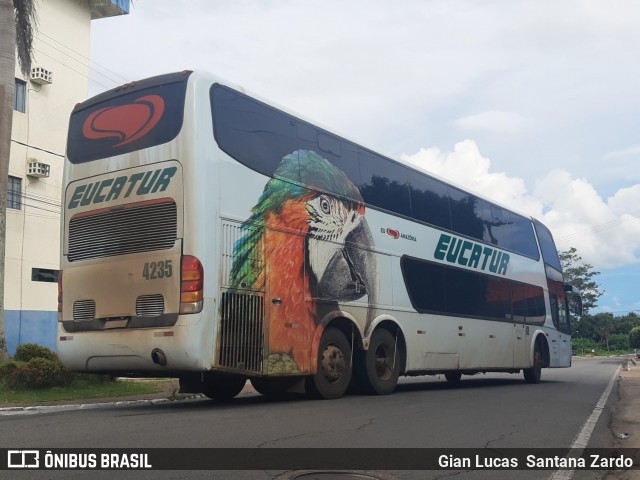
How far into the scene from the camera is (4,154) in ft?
51.9

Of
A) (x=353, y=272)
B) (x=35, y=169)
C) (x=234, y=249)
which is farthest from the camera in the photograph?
(x=35, y=169)

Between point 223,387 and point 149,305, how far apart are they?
10.6 ft

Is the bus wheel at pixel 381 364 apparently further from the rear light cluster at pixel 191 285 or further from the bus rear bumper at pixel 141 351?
the rear light cluster at pixel 191 285

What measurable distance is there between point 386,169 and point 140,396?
635 centimetres

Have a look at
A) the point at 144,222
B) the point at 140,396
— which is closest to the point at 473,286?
the point at 140,396

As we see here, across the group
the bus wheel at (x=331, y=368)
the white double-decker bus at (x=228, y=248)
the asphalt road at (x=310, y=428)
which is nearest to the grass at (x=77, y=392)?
the asphalt road at (x=310, y=428)

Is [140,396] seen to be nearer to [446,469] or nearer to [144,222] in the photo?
[144,222]

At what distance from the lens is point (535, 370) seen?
19484 millimetres

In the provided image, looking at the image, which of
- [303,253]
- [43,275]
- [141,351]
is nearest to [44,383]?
[141,351]

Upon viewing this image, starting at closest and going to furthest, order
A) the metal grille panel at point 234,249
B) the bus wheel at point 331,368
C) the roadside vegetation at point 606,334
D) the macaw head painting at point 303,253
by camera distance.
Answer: the metal grille panel at point 234,249, the macaw head painting at point 303,253, the bus wheel at point 331,368, the roadside vegetation at point 606,334

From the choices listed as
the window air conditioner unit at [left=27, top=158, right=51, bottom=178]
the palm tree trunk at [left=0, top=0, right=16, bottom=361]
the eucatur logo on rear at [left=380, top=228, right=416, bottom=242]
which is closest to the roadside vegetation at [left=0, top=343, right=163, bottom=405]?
the palm tree trunk at [left=0, top=0, right=16, bottom=361]

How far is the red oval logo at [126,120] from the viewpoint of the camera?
9750 mm

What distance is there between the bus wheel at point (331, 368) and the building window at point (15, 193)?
60.4 feet

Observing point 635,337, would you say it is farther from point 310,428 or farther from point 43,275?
point 310,428
